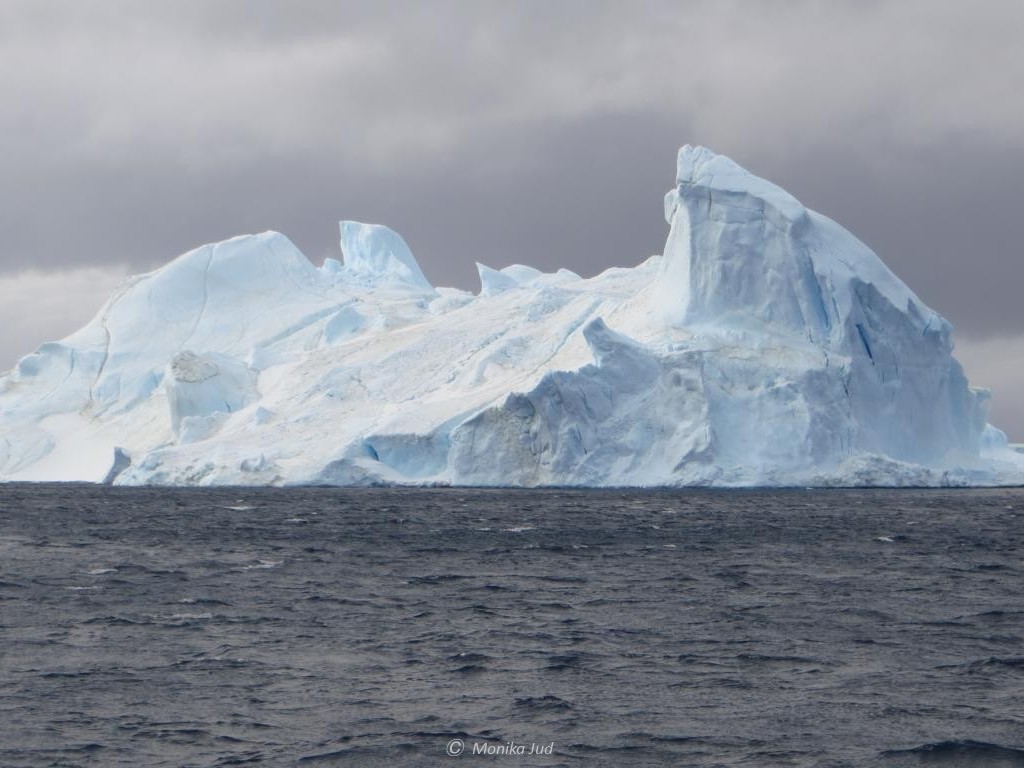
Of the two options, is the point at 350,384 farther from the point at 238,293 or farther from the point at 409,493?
the point at 238,293

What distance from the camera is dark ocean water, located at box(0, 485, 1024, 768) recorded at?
9.75 meters

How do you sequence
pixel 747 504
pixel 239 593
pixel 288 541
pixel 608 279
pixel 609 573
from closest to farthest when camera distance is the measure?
pixel 239 593 < pixel 609 573 < pixel 288 541 < pixel 747 504 < pixel 608 279

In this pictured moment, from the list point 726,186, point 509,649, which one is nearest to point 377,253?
point 726,186

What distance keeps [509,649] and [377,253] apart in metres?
54.8

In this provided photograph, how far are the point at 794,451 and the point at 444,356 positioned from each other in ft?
47.8

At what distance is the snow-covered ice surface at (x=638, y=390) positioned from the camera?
136ft

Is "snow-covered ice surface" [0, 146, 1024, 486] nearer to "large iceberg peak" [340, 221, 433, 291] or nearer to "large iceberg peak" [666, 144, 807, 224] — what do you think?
"large iceberg peak" [666, 144, 807, 224]

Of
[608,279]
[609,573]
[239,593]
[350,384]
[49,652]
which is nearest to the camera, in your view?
[49,652]

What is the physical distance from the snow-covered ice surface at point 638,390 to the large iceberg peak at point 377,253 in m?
9.26

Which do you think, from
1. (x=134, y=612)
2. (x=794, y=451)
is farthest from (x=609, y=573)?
(x=794, y=451)

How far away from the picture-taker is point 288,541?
25328mm

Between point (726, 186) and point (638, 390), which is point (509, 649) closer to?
point (638, 390)

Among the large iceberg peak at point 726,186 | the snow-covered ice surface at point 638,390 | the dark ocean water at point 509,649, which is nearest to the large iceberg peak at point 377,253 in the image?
the snow-covered ice surface at point 638,390

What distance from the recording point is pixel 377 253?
67.1 metres
